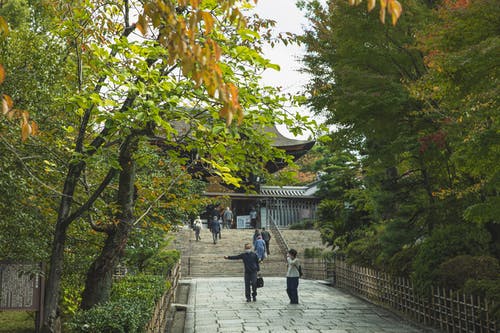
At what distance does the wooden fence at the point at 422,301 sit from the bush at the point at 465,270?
Result: 0.22 m

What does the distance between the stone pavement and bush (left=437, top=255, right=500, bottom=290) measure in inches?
41.9

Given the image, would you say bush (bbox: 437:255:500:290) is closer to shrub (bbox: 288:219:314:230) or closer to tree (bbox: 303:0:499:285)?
tree (bbox: 303:0:499:285)

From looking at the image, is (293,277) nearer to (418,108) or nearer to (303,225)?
(418,108)

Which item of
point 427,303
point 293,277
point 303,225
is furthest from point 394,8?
point 303,225

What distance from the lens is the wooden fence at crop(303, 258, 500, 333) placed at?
8.84 metres

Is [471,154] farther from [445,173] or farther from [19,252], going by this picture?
[19,252]

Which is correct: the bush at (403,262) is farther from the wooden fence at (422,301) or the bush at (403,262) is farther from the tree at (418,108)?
the wooden fence at (422,301)

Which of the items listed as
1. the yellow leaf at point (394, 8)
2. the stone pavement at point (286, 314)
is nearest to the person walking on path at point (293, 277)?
the stone pavement at point (286, 314)

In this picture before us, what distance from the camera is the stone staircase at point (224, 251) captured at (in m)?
25.1

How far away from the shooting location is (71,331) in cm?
652

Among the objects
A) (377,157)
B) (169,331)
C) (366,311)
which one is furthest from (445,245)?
(169,331)

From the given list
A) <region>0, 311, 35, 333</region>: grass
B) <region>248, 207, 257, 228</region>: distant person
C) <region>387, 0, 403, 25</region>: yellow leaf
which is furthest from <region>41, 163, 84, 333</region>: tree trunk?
<region>248, 207, 257, 228</region>: distant person

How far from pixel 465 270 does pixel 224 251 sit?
20.1 meters

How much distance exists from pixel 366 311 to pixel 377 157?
3732 millimetres
